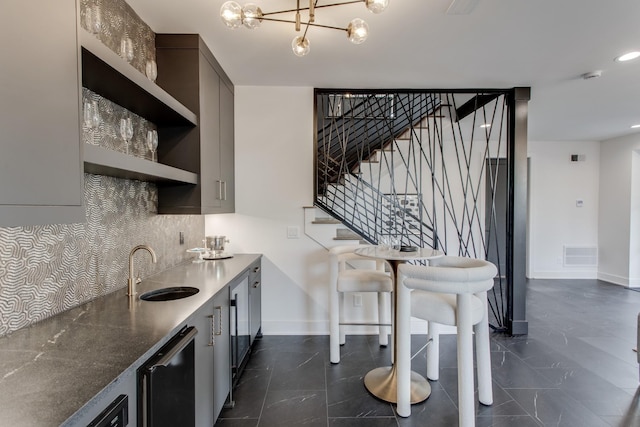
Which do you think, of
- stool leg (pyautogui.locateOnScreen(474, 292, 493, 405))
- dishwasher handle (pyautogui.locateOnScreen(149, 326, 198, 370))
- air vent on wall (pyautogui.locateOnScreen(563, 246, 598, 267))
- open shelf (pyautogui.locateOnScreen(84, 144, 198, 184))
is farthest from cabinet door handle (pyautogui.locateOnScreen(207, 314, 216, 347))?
air vent on wall (pyautogui.locateOnScreen(563, 246, 598, 267))

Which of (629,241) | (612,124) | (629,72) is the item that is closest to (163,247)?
(629,72)

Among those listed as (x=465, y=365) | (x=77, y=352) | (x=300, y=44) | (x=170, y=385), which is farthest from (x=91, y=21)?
(x=465, y=365)

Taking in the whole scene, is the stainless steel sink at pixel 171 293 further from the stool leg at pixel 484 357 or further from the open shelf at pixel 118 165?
the stool leg at pixel 484 357

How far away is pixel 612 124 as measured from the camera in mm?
4562

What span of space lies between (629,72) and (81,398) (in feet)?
14.5

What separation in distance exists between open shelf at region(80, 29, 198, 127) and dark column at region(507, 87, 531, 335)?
3.13 meters

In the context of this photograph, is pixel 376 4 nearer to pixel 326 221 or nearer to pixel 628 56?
pixel 326 221

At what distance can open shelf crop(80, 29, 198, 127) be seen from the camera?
4.20 ft

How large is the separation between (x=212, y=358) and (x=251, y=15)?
74.9 inches

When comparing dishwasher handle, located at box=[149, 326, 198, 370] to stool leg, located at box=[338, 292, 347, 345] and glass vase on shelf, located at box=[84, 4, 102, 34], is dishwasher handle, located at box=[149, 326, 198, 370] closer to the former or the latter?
glass vase on shelf, located at box=[84, 4, 102, 34]

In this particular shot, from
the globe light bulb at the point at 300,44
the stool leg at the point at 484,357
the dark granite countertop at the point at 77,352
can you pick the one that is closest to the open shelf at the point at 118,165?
the dark granite countertop at the point at 77,352

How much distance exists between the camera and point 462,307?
1.81 metres

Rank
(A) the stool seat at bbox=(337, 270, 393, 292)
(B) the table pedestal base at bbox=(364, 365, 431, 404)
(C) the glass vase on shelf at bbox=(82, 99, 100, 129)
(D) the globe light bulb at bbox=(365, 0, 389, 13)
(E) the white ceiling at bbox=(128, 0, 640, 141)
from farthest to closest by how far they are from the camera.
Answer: (A) the stool seat at bbox=(337, 270, 393, 292), (B) the table pedestal base at bbox=(364, 365, 431, 404), (E) the white ceiling at bbox=(128, 0, 640, 141), (D) the globe light bulb at bbox=(365, 0, 389, 13), (C) the glass vase on shelf at bbox=(82, 99, 100, 129)

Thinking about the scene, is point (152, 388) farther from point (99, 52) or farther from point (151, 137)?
point (151, 137)
